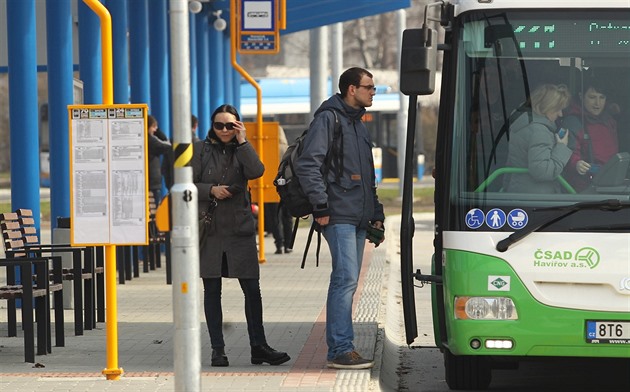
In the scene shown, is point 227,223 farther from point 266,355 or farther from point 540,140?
point 540,140

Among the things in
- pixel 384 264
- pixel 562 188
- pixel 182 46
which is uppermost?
pixel 182 46

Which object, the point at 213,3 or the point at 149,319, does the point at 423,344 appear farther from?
the point at 213,3

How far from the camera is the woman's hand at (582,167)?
9.21 m

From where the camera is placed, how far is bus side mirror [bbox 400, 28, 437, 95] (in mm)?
9078

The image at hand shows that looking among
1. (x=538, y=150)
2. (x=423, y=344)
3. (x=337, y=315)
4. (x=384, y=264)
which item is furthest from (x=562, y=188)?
(x=384, y=264)

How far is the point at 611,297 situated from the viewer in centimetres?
890

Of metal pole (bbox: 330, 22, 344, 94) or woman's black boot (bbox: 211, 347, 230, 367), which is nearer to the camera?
woman's black boot (bbox: 211, 347, 230, 367)

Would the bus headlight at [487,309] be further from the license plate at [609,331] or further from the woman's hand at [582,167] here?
the woman's hand at [582,167]

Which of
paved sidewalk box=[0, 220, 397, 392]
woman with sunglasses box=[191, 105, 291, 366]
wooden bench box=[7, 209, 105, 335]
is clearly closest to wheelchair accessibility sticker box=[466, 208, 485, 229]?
paved sidewalk box=[0, 220, 397, 392]

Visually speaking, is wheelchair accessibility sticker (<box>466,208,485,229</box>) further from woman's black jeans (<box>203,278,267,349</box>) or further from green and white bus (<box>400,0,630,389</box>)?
woman's black jeans (<box>203,278,267,349</box>)

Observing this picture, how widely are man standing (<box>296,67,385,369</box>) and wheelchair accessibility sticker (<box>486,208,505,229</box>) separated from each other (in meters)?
1.28

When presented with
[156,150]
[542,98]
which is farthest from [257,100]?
[542,98]

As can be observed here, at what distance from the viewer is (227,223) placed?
34.3 ft

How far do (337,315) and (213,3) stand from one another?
16629 millimetres
